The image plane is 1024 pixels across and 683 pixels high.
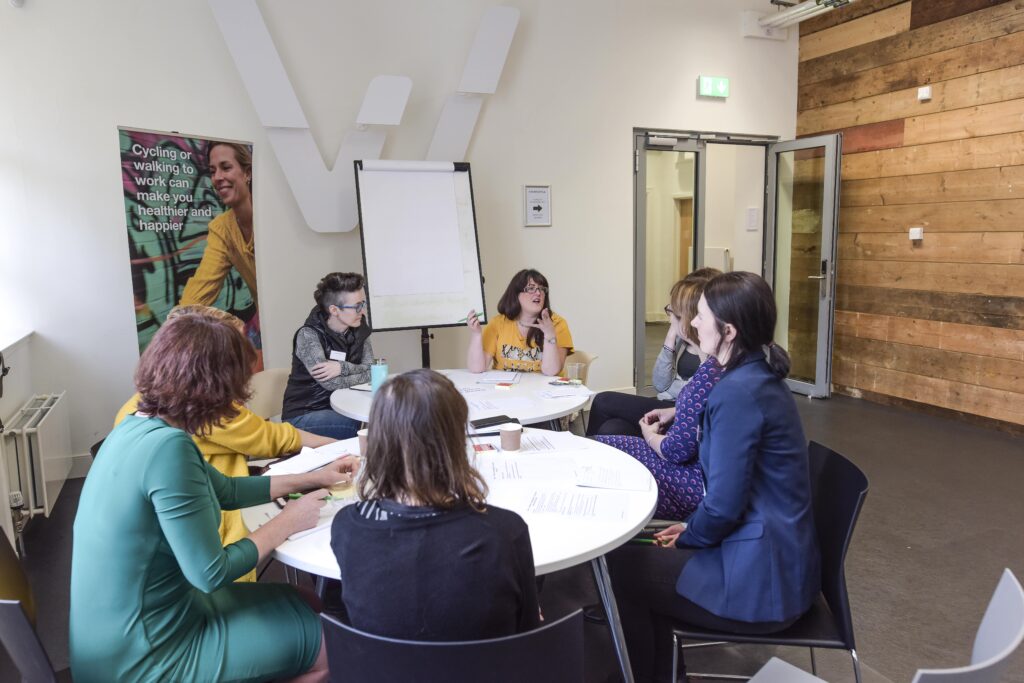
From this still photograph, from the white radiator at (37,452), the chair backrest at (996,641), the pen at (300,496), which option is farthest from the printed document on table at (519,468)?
the white radiator at (37,452)

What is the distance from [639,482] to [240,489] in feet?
3.38

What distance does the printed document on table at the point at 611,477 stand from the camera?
1.83m

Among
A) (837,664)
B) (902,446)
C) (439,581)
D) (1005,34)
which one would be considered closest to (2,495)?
(439,581)

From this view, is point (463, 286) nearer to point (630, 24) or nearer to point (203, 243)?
point (203, 243)

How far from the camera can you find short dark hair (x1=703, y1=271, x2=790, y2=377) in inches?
67.4

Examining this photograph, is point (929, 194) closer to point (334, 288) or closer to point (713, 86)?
point (713, 86)

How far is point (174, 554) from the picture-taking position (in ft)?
4.31

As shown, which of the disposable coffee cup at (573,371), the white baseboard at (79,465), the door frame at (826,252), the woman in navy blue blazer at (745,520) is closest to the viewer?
the woman in navy blue blazer at (745,520)

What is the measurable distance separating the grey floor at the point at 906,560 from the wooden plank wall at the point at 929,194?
0.62m

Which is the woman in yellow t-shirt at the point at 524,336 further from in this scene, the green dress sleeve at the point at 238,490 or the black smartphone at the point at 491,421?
the green dress sleeve at the point at 238,490

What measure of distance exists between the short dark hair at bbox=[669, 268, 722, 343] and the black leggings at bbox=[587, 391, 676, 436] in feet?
2.04

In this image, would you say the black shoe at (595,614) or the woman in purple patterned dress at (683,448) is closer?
the woman in purple patterned dress at (683,448)

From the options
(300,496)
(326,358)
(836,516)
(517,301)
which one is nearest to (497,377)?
(517,301)

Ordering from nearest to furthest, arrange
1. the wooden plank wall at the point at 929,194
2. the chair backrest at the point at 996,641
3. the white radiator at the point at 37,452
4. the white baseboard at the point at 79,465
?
the chair backrest at the point at 996,641
the white radiator at the point at 37,452
the white baseboard at the point at 79,465
the wooden plank wall at the point at 929,194
